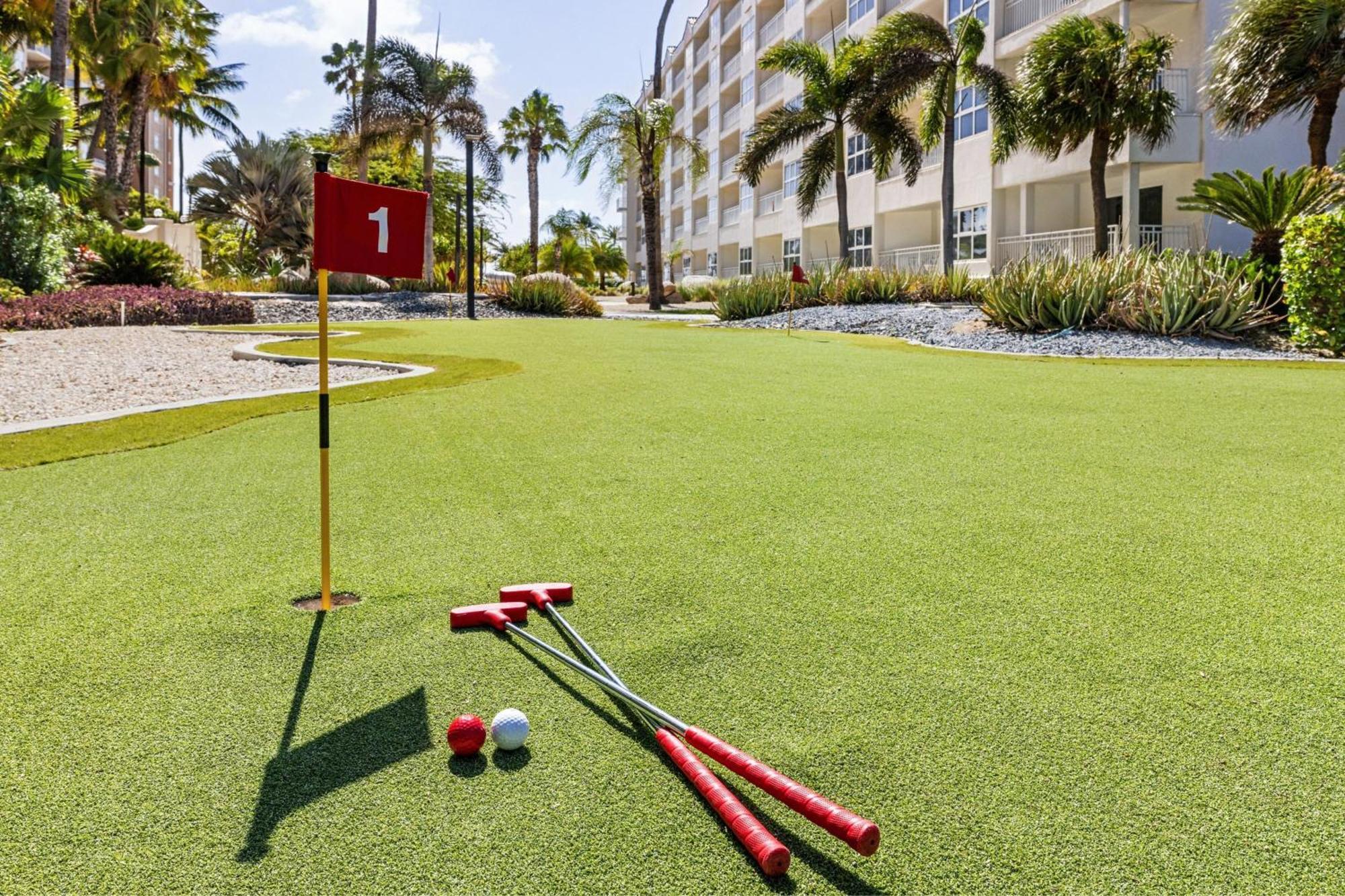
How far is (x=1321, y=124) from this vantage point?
59.9 ft

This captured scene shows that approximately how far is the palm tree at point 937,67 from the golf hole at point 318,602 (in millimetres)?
24435

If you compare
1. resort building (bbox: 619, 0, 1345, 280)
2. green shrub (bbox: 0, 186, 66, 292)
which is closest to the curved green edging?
green shrub (bbox: 0, 186, 66, 292)

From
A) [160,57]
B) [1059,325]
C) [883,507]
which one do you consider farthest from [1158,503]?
[160,57]

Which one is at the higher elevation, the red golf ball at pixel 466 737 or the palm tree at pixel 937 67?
the palm tree at pixel 937 67

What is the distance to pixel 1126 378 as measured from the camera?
1050cm

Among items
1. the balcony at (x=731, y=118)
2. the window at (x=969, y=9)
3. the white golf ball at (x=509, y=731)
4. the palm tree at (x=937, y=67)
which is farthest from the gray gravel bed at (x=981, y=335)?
the balcony at (x=731, y=118)

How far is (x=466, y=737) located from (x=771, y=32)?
166 ft

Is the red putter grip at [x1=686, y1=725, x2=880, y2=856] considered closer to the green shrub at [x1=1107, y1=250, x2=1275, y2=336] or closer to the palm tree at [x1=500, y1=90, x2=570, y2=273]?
the green shrub at [x1=1107, y1=250, x2=1275, y2=336]

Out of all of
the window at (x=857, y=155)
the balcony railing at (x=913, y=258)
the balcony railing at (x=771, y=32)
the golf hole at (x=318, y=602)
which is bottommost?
the golf hole at (x=318, y=602)

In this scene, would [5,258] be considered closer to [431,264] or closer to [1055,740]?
[431,264]

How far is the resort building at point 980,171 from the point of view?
901 inches

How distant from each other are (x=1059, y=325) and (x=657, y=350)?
724 cm

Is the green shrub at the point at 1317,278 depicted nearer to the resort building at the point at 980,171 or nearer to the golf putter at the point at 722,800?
the resort building at the point at 980,171

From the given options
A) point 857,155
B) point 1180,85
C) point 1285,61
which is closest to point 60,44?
point 857,155
